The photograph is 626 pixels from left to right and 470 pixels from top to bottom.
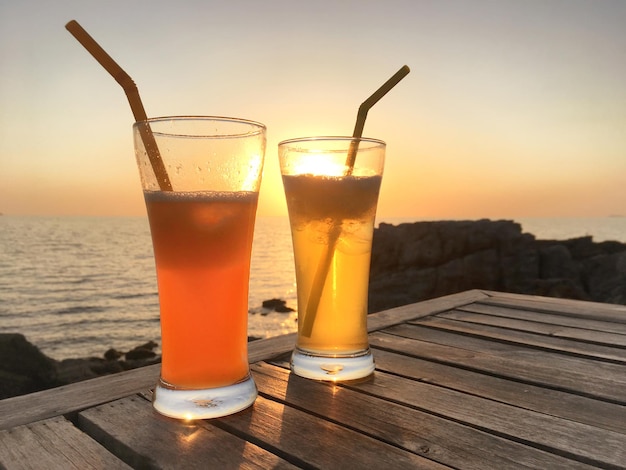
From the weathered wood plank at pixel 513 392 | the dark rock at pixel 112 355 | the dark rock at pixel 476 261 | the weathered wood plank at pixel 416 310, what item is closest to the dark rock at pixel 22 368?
the dark rock at pixel 112 355

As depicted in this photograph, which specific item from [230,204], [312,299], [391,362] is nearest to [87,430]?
[230,204]

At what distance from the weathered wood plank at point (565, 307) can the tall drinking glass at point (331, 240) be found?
143 centimetres

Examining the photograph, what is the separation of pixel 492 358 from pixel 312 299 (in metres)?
0.67

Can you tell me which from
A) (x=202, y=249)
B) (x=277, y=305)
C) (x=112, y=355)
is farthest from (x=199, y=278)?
(x=277, y=305)

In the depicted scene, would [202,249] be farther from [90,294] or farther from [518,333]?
[90,294]

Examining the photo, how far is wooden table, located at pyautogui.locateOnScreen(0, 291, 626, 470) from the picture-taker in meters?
1.10

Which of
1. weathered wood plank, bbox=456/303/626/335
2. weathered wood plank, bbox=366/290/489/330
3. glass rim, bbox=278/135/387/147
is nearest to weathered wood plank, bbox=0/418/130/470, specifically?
glass rim, bbox=278/135/387/147

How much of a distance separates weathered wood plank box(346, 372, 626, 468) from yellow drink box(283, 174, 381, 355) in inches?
8.3

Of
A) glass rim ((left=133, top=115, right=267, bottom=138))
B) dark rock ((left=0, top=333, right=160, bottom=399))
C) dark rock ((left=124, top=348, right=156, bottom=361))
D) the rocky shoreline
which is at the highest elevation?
glass rim ((left=133, top=115, right=267, bottom=138))

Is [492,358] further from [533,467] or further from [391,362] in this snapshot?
[533,467]

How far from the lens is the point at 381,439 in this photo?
1.18 meters

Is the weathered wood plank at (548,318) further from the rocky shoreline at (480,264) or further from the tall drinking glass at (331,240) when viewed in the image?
the rocky shoreline at (480,264)

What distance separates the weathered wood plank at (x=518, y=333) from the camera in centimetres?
196

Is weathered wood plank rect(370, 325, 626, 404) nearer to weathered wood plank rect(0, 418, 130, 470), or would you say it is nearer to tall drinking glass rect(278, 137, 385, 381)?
tall drinking glass rect(278, 137, 385, 381)
